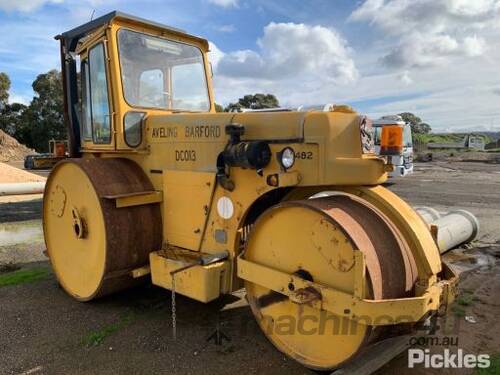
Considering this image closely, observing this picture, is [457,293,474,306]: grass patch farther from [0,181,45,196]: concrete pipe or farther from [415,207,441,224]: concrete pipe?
[0,181,45,196]: concrete pipe

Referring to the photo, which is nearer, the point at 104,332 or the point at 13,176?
the point at 104,332

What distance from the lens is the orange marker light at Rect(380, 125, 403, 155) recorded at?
3.29m

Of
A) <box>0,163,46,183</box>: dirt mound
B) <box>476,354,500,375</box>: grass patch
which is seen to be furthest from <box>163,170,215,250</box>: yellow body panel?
<box>0,163,46,183</box>: dirt mound

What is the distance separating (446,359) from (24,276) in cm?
494

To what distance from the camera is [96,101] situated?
4.91 meters

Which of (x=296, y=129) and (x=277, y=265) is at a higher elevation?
(x=296, y=129)

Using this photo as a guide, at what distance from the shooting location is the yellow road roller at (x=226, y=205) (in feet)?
10.2

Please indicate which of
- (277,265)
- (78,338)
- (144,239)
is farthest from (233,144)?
(78,338)

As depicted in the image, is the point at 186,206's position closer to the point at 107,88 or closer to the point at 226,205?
the point at 226,205

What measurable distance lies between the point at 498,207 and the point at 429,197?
6.65 ft

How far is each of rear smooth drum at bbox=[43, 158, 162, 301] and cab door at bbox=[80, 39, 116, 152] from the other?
353 mm

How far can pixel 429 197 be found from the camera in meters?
12.9

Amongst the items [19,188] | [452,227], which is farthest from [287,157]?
[19,188]

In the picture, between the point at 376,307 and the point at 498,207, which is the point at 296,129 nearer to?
the point at 376,307
